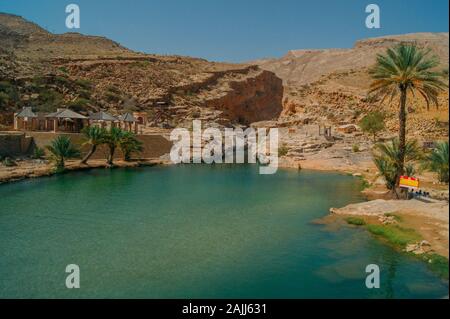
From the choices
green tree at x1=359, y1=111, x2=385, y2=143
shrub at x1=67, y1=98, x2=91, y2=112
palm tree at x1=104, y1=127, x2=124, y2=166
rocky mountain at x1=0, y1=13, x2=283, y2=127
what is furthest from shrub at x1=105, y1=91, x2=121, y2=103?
green tree at x1=359, y1=111, x2=385, y2=143

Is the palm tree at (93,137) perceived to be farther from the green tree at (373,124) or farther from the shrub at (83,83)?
the shrub at (83,83)

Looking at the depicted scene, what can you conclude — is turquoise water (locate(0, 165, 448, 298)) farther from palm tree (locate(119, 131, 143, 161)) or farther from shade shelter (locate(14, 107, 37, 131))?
shade shelter (locate(14, 107, 37, 131))

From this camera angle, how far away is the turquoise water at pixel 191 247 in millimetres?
10227

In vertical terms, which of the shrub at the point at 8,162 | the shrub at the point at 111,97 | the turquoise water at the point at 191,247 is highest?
the shrub at the point at 111,97

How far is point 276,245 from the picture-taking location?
13.8 meters

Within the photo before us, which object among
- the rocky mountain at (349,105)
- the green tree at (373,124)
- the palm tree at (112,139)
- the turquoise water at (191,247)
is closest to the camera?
the turquoise water at (191,247)

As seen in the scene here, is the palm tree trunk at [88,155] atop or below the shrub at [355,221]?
atop

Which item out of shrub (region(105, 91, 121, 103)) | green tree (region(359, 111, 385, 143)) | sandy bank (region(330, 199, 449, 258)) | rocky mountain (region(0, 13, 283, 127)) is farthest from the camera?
shrub (region(105, 91, 121, 103))

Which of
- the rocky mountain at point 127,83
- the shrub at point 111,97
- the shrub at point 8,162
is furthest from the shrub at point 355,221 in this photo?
the shrub at point 111,97

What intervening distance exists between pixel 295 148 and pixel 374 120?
348 inches

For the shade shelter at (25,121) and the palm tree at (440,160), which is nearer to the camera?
the palm tree at (440,160)

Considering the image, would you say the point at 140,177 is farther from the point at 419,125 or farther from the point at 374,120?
the point at 419,125

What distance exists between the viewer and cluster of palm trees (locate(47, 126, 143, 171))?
103 feet
